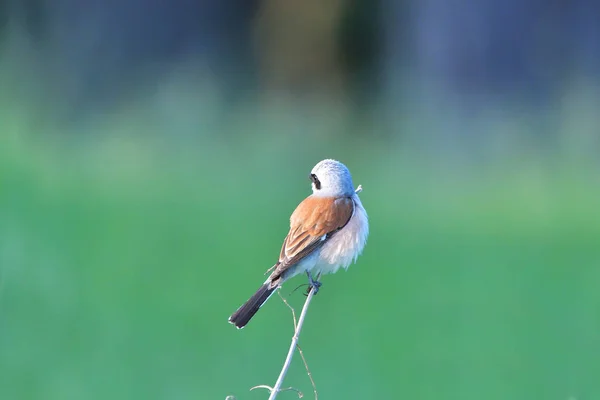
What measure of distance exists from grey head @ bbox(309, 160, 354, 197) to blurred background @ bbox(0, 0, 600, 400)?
0.90 meters

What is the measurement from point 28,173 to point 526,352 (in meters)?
2.67

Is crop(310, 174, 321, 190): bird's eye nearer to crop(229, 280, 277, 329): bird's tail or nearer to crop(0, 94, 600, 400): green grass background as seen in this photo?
crop(229, 280, 277, 329): bird's tail

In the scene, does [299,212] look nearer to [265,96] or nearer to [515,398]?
[515,398]

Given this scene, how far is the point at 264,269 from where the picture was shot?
3572mm

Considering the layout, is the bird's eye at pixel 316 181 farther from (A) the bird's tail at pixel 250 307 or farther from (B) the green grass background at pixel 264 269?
(B) the green grass background at pixel 264 269

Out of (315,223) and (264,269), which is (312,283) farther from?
(264,269)

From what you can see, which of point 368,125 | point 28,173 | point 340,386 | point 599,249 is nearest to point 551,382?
point 340,386

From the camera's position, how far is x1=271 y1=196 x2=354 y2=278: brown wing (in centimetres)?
178

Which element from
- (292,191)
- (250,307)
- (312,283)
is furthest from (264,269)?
(250,307)

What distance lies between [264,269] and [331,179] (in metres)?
1.81

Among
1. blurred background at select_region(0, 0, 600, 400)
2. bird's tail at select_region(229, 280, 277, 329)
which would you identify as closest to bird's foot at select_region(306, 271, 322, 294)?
bird's tail at select_region(229, 280, 277, 329)

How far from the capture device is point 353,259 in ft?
6.06

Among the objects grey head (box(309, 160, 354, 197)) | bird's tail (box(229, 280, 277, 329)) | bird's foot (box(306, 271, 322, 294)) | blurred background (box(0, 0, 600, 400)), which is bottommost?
bird's tail (box(229, 280, 277, 329))

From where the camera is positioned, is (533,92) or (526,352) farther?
(533,92)
